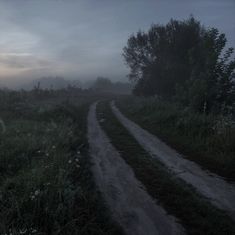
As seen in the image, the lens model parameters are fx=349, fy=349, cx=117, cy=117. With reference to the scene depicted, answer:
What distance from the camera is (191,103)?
23.6m

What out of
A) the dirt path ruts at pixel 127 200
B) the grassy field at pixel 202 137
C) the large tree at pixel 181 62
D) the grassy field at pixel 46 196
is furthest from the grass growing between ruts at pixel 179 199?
the large tree at pixel 181 62

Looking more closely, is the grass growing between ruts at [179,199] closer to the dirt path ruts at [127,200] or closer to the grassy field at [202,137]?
the dirt path ruts at [127,200]

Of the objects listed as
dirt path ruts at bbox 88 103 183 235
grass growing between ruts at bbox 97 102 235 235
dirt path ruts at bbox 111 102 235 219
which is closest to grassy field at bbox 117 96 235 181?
dirt path ruts at bbox 111 102 235 219

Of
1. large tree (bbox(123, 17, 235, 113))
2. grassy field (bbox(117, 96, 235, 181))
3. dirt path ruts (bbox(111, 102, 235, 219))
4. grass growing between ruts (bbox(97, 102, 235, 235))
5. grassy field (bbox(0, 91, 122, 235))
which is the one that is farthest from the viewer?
large tree (bbox(123, 17, 235, 113))

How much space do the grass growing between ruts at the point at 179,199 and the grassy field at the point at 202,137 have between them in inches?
77.9

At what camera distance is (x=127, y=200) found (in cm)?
921

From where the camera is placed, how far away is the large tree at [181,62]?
22438mm

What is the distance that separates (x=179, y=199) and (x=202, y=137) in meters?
8.11

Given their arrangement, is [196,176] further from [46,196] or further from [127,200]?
[46,196]

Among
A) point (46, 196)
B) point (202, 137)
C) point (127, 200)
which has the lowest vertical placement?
point (127, 200)

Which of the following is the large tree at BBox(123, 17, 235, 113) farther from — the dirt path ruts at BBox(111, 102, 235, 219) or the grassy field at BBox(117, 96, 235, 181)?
the dirt path ruts at BBox(111, 102, 235, 219)

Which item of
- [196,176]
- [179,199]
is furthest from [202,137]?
[179,199]

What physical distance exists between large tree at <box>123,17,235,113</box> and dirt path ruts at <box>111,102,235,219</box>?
771 cm

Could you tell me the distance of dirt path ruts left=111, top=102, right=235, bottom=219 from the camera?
9.17m
